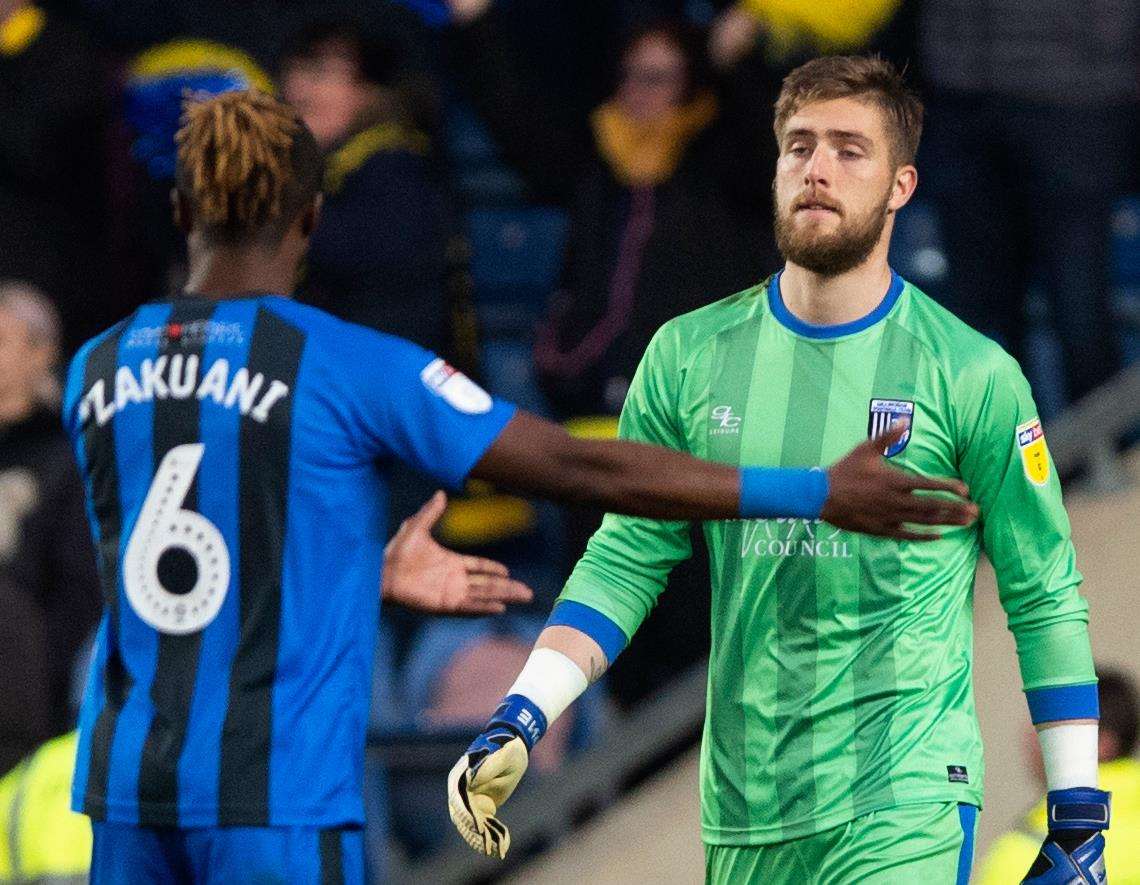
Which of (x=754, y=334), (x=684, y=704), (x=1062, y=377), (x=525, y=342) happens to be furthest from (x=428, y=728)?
(x=754, y=334)

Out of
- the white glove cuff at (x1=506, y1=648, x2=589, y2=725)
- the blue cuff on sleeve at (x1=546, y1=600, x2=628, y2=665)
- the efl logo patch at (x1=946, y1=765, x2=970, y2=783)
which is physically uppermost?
the blue cuff on sleeve at (x1=546, y1=600, x2=628, y2=665)

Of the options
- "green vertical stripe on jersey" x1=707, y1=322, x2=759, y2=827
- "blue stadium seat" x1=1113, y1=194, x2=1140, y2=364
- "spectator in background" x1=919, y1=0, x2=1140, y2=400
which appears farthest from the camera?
"blue stadium seat" x1=1113, y1=194, x2=1140, y2=364

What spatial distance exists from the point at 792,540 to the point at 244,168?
3.99 ft

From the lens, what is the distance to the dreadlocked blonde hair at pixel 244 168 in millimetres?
4137

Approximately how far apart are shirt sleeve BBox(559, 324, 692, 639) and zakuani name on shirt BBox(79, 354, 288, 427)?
0.88 m

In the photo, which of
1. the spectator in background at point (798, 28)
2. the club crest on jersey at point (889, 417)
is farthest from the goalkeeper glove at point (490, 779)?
the spectator in background at point (798, 28)

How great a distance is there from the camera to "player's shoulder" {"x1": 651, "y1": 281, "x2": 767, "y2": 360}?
15.2 feet

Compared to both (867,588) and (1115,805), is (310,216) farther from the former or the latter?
(1115,805)

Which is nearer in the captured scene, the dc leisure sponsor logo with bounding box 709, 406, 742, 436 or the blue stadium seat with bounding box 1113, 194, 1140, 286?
the dc leisure sponsor logo with bounding box 709, 406, 742, 436

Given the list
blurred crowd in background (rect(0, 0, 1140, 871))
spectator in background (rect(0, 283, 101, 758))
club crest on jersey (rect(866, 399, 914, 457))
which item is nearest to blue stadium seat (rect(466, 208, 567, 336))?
blurred crowd in background (rect(0, 0, 1140, 871))

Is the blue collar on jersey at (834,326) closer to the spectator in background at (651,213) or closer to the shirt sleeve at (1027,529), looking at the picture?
the shirt sleeve at (1027,529)

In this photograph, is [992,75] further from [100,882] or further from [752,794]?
[100,882]

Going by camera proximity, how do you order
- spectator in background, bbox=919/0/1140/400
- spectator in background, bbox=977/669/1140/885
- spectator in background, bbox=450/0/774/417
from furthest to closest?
spectator in background, bbox=919/0/1140/400 < spectator in background, bbox=450/0/774/417 < spectator in background, bbox=977/669/1140/885

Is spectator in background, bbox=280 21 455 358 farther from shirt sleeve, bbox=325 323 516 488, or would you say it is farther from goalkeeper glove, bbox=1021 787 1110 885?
goalkeeper glove, bbox=1021 787 1110 885
